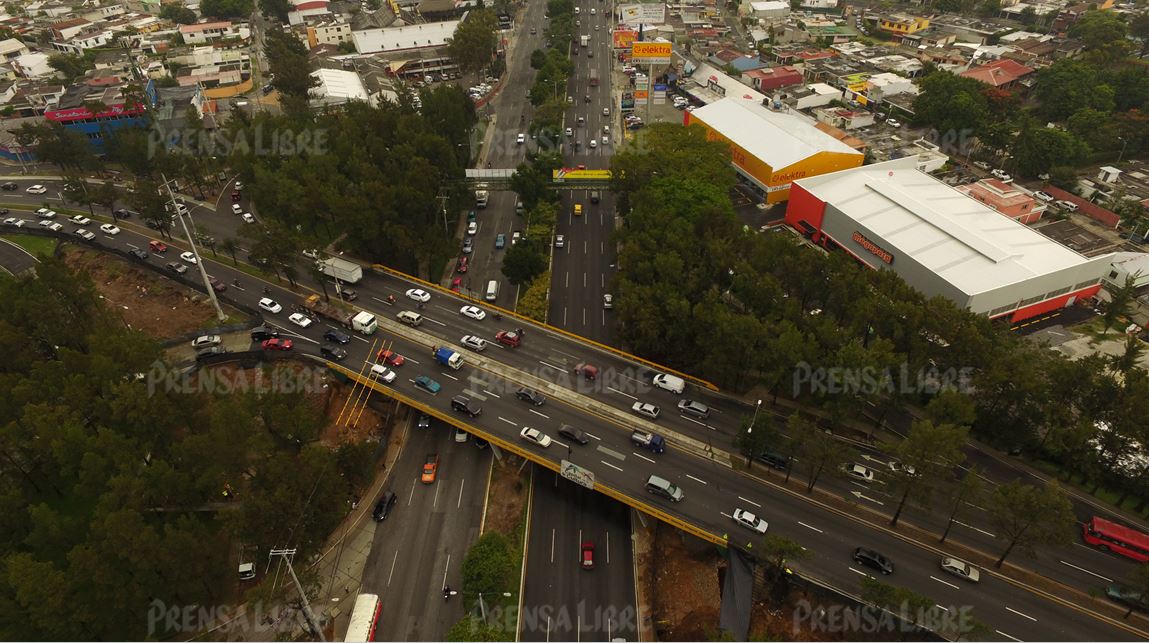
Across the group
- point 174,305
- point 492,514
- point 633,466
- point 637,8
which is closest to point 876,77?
point 637,8

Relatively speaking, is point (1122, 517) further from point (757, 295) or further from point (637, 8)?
point (637, 8)

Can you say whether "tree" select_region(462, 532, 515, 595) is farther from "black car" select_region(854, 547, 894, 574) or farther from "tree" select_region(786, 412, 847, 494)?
"black car" select_region(854, 547, 894, 574)

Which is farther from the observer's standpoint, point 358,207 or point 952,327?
point 358,207

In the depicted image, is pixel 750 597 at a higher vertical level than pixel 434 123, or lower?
lower

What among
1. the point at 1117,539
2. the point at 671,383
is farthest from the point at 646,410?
the point at 1117,539

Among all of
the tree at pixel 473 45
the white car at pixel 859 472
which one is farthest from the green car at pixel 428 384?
the tree at pixel 473 45

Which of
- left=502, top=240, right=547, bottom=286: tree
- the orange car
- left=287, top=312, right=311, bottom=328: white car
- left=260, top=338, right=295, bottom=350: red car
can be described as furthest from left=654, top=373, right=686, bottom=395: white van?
left=287, top=312, right=311, bottom=328: white car

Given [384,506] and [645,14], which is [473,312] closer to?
[384,506]
